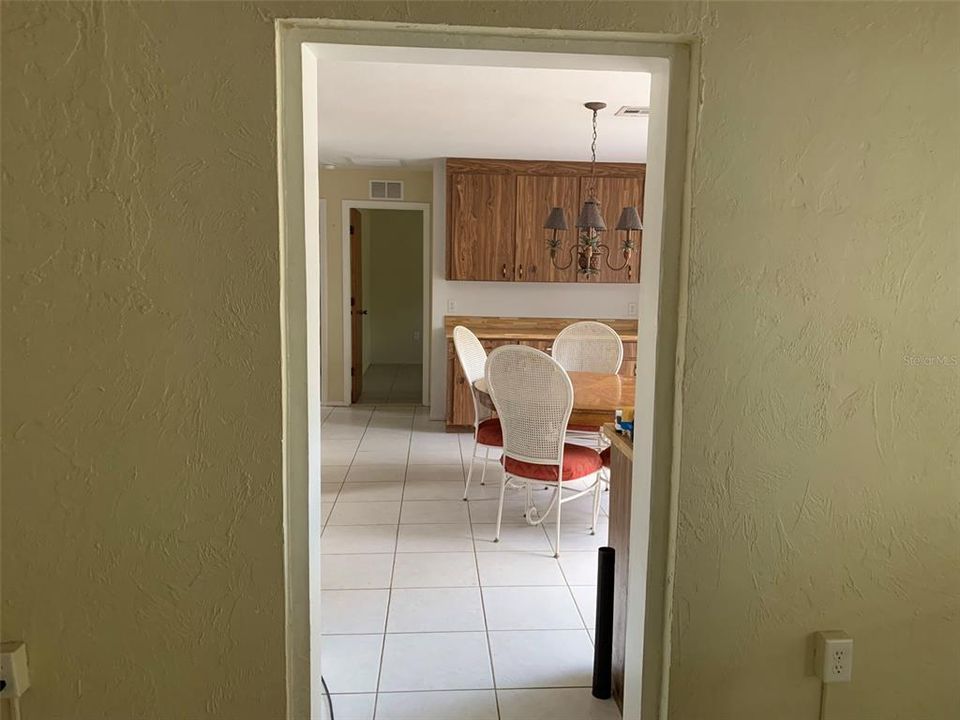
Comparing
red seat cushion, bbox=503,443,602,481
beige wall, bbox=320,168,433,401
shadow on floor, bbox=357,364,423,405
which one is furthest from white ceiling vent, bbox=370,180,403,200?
red seat cushion, bbox=503,443,602,481

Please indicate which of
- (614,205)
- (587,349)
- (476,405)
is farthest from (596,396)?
(614,205)

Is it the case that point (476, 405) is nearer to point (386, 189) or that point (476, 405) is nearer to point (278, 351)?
point (278, 351)

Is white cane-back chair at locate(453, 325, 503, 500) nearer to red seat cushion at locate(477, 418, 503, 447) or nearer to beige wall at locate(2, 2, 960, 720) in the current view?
red seat cushion at locate(477, 418, 503, 447)

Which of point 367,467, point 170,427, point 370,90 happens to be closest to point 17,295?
point 170,427

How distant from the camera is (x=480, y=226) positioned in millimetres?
5680

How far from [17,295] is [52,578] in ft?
1.94

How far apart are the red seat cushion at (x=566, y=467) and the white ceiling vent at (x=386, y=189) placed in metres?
3.56

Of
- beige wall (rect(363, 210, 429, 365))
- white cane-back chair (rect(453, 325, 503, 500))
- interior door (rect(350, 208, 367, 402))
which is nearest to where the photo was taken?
white cane-back chair (rect(453, 325, 503, 500))

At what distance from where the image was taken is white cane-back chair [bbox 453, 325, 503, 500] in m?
3.87

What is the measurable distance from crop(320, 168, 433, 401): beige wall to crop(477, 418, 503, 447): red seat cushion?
2.76 meters

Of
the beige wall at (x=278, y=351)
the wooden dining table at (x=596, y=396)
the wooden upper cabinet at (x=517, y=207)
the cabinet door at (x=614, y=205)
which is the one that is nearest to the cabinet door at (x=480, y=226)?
the wooden upper cabinet at (x=517, y=207)

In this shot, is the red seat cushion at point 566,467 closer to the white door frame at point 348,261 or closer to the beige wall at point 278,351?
the beige wall at point 278,351

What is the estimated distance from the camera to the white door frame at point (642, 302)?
4.68 ft

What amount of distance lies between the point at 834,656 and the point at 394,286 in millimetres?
8064
